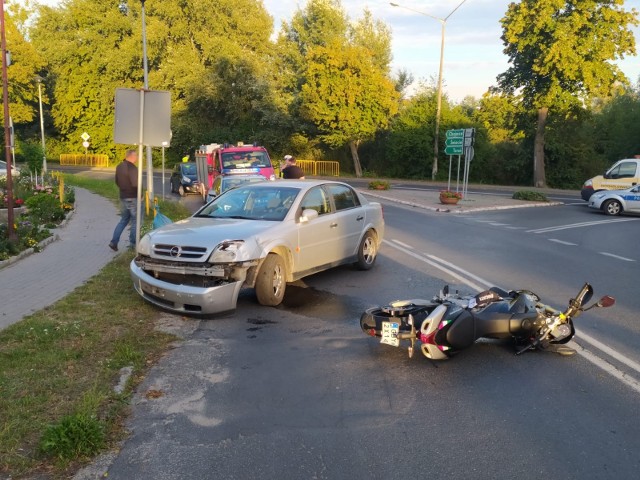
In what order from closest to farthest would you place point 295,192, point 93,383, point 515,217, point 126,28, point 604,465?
point 604,465
point 93,383
point 295,192
point 515,217
point 126,28

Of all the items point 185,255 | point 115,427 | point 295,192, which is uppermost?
point 295,192

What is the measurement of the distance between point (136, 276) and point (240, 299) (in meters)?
1.38

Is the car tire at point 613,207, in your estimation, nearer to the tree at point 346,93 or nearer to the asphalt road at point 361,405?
the asphalt road at point 361,405

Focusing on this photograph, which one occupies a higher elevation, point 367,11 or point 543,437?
point 367,11

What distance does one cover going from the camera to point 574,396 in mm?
4801

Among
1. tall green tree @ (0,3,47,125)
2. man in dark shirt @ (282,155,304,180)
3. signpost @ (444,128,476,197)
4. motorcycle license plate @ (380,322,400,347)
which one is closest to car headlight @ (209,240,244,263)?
motorcycle license plate @ (380,322,400,347)

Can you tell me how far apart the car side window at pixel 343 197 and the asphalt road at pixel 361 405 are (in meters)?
1.83

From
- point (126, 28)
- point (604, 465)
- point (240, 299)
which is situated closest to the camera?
point (604, 465)

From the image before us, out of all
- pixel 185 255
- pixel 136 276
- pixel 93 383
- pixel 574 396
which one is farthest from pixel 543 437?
pixel 136 276

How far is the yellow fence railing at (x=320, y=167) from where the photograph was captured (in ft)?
159

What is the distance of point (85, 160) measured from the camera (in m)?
57.6

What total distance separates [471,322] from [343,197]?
15.4 ft

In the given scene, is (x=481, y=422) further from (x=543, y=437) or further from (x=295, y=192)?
(x=295, y=192)

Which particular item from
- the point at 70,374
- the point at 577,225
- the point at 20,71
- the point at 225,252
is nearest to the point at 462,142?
the point at 577,225
